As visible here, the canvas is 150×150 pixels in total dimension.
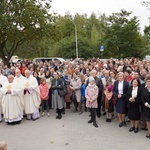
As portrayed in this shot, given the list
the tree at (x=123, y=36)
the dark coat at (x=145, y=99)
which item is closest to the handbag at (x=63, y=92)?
the dark coat at (x=145, y=99)

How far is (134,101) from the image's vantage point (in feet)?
24.5

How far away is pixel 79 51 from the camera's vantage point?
40.4 m

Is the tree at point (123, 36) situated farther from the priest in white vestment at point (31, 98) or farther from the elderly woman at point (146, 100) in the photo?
the elderly woman at point (146, 100)

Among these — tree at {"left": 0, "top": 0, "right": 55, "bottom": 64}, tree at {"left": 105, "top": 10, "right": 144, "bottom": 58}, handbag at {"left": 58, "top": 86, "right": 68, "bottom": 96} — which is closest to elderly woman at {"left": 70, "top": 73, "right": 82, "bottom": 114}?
handbag at {"left": 58, "top": 86, "right": 68, "bottom": 96}

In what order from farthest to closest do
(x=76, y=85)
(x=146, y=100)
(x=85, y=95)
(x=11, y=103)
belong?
(x=76, y=85), (x=11, y=103), (x=85, y=95), (x=146, y=100)

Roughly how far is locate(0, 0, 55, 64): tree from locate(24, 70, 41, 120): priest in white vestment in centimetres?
1238

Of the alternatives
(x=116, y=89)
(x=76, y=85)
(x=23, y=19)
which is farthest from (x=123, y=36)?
(x=116, y=89)

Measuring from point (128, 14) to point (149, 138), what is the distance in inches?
1079

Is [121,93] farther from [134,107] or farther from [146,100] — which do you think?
[146,100]

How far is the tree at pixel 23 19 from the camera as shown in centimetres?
2105

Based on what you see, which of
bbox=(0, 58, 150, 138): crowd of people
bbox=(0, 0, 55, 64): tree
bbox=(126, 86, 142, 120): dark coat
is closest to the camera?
bbox=(126, 86, 142, 120): dark coat

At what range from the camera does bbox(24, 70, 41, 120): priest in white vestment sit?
948 centimetres

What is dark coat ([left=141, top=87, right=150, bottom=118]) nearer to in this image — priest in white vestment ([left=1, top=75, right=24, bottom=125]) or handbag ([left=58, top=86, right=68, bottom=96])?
handbag ([left=58, top=86, right=68, bottom=96])

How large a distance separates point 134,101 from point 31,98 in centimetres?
401
